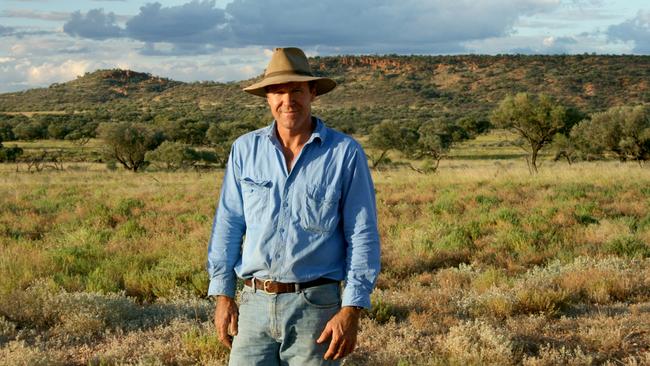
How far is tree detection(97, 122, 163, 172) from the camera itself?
127 feet

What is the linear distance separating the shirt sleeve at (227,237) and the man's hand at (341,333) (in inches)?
23.7

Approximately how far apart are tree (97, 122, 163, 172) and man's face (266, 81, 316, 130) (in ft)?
122

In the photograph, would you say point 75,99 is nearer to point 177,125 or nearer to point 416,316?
point 177,125

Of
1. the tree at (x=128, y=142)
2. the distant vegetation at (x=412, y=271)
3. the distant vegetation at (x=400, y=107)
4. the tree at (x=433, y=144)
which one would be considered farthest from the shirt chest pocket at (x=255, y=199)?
the tree at (x=128, y=142)

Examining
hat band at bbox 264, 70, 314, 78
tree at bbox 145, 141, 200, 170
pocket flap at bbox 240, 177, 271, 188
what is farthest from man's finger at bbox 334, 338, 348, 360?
tree at bbox 145, 141, 200, 170

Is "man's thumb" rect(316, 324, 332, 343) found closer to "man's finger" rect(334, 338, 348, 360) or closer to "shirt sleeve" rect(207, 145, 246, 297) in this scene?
"man's finger" rect(334, 338, 348, 360)

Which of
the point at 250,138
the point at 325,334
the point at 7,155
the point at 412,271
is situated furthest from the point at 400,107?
the point at 325,334

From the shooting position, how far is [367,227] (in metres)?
3.19

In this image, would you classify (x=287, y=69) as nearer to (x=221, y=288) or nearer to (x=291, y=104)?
(x=291, y=104)

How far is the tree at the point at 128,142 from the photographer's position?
38844mm

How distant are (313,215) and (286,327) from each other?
565 mm

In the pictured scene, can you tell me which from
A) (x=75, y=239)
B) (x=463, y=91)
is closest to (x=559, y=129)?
(x=75, y=239)

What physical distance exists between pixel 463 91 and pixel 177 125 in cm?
6640

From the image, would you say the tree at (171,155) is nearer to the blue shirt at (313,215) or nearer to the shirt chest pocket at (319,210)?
the blue shirt at (313,215)
